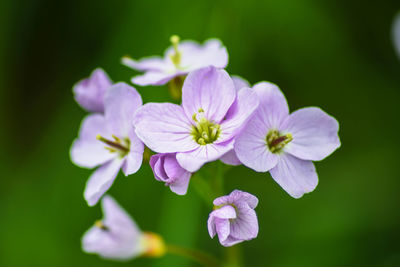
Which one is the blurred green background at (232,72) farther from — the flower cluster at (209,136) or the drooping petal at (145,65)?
the flower cluster at (209,136)

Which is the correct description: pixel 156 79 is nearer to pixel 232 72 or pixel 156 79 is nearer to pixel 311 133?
pixel 311 133

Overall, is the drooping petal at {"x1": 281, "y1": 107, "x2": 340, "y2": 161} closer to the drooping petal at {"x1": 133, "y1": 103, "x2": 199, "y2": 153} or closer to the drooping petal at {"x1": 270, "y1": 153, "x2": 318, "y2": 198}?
the drooping petal at {"x1": 270, "y1": 153, "x2": 318, "y2": 198}

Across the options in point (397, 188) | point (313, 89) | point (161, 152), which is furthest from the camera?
point (313, 89)

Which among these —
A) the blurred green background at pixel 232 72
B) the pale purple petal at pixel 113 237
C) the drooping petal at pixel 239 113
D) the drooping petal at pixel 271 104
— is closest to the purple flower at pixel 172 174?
the drooping petal at pixel 239 113

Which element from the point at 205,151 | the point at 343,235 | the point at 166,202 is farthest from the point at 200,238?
the point at 205,151

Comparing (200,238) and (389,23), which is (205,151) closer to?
(200,238)
